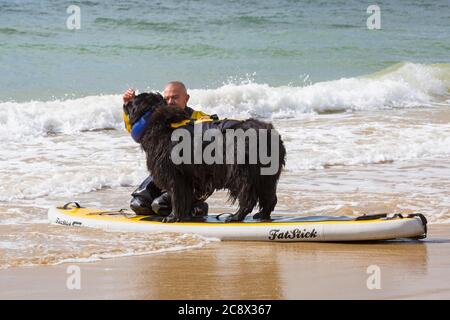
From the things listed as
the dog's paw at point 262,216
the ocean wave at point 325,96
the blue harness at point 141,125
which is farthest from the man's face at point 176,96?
the ocean wave at point 325,96

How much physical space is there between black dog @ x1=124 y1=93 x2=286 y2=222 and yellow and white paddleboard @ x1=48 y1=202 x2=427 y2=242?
162mm

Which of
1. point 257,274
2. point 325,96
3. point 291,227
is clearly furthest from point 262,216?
point 325,96

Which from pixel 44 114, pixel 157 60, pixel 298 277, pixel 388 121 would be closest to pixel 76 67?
pixel 157 60

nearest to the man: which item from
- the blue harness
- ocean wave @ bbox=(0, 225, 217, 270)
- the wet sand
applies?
the blue harness

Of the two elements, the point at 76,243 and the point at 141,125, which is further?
the point at 141,125

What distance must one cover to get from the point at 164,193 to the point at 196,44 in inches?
616

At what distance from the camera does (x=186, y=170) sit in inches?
299

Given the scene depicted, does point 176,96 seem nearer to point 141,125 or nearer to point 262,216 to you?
point 141,125

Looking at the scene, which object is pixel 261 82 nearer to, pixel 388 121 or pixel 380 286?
pixel 388 121

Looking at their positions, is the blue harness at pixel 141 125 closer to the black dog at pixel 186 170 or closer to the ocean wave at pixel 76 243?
the black dog at pixel 186 170

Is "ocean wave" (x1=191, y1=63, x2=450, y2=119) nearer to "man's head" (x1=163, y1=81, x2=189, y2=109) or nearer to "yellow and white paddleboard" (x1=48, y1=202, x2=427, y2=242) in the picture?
"man's head" (x1=163, y1=81, x2=189, y2=109)

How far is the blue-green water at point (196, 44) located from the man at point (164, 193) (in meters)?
9.05

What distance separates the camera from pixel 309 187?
33.6ft

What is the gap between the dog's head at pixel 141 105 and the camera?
7.63 metres
